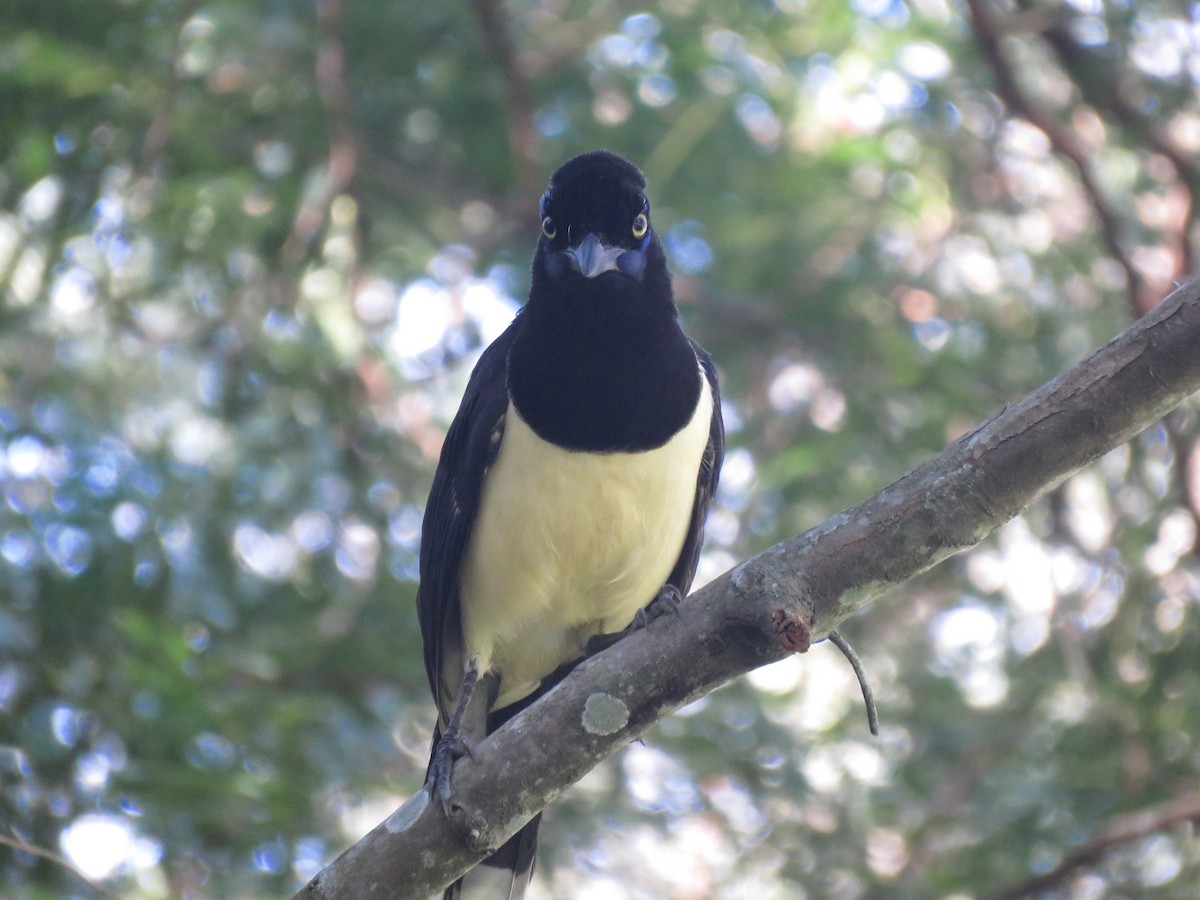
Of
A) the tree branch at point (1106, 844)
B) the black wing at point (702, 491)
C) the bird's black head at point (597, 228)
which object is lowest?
the tree branch at point (1106, 844)

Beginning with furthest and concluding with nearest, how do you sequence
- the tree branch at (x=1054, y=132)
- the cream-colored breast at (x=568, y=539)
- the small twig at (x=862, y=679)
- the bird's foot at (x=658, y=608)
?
the tree branch at (x=1054, y=132) → the cream-colored breast at (x=568, y=539) → the bird's foot at (x=658, y=608) → the small twig at (x=862, y=679)

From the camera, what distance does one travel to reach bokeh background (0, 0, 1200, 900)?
479 centimetres

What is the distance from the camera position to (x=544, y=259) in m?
4.37

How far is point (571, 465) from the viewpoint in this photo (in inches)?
161

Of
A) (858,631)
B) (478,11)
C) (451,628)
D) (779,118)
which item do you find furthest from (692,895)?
(478,11)

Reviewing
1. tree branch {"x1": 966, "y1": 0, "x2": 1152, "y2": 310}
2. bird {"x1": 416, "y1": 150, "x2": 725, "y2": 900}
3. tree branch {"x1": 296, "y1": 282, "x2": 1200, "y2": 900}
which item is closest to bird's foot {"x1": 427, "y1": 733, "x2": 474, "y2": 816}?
tree branch {"x1": 296, "y1": 282, "x2": 1200, "y2": 900}

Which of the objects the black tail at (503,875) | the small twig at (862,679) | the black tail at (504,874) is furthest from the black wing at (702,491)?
the small twig at (862,679)

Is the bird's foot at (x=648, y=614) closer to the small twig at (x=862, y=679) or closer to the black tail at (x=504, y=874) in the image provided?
the black tail at (x=504, y=874)

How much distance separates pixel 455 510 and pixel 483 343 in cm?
258

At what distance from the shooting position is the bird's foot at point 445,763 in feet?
10.3

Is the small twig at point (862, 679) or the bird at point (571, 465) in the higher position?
the small twig at point (862, 679)

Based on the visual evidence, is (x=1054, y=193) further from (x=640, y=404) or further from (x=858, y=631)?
(x=640, y=404)

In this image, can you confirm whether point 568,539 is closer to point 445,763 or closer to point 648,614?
point 648,614

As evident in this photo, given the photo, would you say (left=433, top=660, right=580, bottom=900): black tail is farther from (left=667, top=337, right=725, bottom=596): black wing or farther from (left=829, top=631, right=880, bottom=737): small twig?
(left=829, top=631, right=880, bottom=737): small twig
